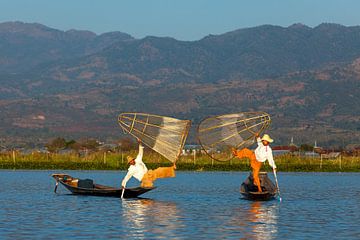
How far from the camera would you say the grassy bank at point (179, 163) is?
8362 centimetres

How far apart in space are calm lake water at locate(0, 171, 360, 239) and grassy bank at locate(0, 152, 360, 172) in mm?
25063

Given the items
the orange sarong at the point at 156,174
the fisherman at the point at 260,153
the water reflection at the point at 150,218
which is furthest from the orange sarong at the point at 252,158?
the water reflection at the point at 150,218

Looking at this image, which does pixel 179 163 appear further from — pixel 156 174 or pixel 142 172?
pixel 142 172

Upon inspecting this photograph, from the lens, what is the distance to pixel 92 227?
1309 inches

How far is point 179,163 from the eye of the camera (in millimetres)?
84875

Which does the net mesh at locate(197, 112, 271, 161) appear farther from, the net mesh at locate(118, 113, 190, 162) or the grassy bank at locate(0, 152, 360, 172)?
the grassy bank at locate(0, 152, 360, 172)

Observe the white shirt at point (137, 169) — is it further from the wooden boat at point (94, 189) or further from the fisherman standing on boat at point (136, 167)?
the wooden boat at point (94, 189)

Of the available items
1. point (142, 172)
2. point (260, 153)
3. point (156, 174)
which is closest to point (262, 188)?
point (260, 153)

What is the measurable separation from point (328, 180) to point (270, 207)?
96.7ft

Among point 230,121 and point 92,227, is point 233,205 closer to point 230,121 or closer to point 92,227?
point 230,121

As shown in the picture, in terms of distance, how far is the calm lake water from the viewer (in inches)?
1256

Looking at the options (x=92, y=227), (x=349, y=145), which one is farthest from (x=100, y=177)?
(x=349, y=145)

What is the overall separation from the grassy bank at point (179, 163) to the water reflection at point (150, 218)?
38.0 metres

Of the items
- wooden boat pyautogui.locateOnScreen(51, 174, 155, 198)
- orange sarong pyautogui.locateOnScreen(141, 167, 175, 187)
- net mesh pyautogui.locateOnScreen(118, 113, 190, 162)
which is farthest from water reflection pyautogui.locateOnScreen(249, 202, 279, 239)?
wooden boat pyautogui.locateOnScreen(51, 174, 155, 198)
